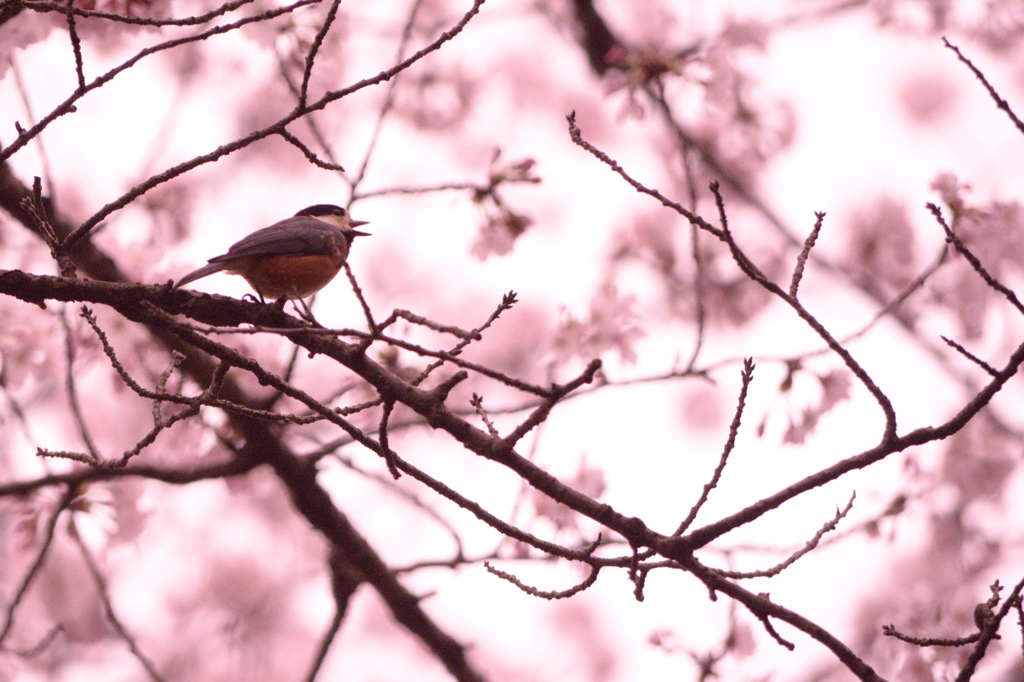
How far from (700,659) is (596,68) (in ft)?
11.4

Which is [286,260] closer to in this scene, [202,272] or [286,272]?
[286,272]

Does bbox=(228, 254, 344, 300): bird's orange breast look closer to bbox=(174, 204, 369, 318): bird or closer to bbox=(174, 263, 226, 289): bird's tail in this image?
bbox=(174, 204, 369, 318): bird

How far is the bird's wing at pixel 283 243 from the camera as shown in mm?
3625

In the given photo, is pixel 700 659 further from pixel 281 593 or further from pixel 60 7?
pixel 281 593

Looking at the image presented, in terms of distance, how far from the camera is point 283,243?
146 inches

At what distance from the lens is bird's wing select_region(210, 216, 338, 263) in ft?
11.9

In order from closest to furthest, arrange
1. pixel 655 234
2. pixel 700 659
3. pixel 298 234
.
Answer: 1. pixel 298 234
2. pixel 700 659
3. pixel 655 234

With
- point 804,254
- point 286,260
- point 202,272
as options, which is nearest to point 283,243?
point 286,260

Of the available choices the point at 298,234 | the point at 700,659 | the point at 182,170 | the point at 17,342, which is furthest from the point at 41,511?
the point at 700,659

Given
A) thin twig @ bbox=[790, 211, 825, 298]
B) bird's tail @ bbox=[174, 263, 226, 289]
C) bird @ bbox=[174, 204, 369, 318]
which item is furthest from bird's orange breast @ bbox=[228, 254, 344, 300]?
thin twig @ bbox=[790, 211, 825, 298]

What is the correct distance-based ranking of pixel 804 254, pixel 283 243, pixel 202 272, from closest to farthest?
pixel 804 254, pixel 202 272, pixel 283 243

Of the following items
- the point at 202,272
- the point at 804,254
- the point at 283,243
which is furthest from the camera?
the point at 283,243

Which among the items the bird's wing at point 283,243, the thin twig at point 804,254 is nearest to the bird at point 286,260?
the bird's wing at point 283,243

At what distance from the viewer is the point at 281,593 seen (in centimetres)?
955
